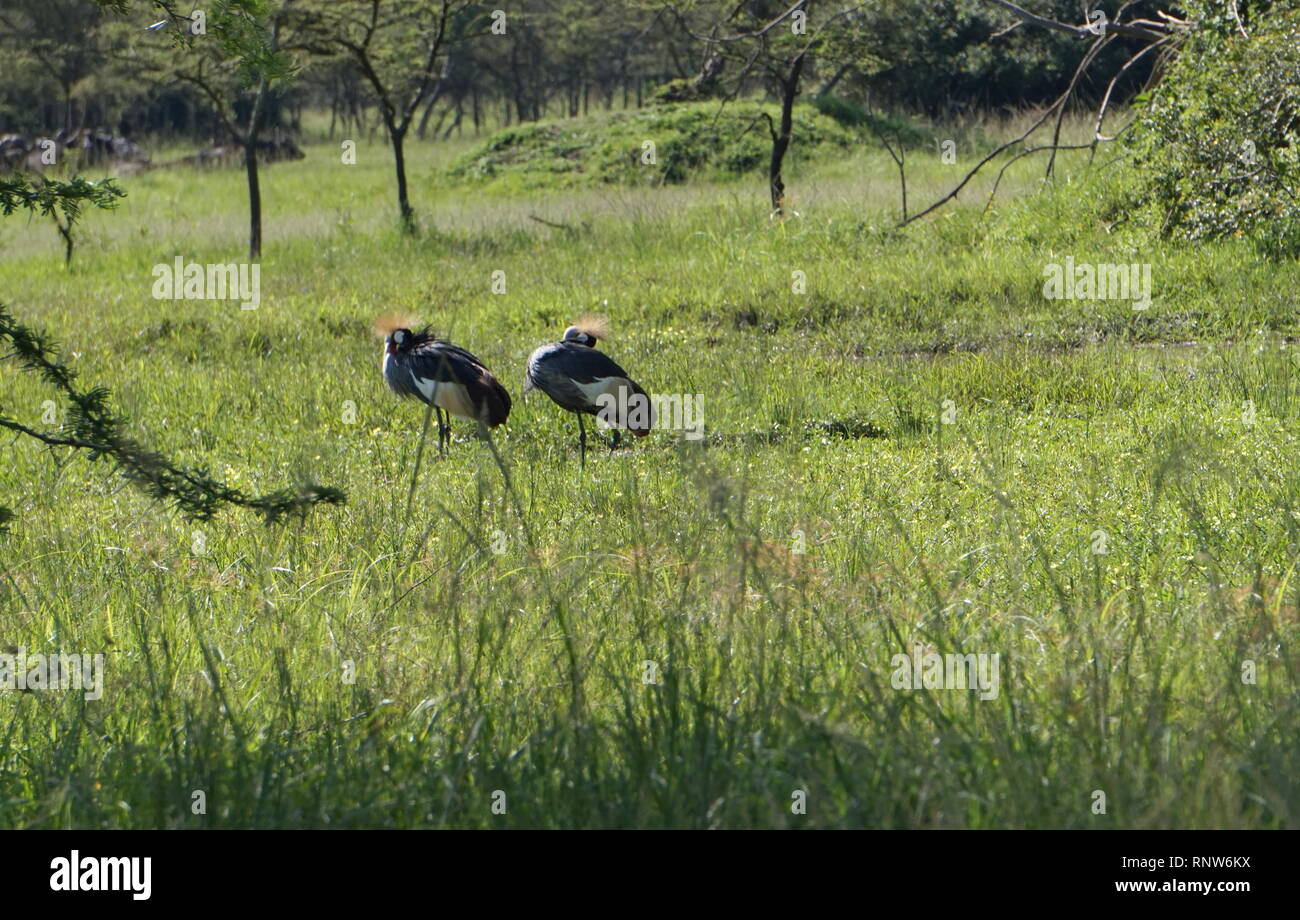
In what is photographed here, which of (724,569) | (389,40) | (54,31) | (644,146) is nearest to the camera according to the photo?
(724,569)

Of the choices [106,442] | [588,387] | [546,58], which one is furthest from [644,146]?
[546,58]

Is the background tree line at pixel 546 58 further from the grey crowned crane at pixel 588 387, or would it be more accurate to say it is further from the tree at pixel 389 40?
the grey crowned crane at pixel 588 387

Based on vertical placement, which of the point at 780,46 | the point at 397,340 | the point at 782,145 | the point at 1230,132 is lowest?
the point at 397,340

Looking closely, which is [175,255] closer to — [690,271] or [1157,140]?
[690,271]

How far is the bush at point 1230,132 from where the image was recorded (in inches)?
483

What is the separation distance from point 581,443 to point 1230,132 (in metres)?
7.42

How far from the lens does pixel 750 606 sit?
15.8ft

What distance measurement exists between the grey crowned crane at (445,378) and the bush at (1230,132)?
7384 mm

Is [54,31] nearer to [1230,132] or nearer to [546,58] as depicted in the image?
[546,58]

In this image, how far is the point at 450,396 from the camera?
8.75 meters

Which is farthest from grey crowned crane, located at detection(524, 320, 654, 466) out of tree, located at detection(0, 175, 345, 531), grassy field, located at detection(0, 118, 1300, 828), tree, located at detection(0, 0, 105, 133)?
tree, located at detection(0, 0, 105, 133)

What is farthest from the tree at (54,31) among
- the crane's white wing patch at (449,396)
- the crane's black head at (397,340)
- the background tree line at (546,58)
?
the crane's white wing patch at (449,396)

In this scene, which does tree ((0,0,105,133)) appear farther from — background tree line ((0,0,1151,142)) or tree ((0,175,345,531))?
tree ((0,175,345,531))

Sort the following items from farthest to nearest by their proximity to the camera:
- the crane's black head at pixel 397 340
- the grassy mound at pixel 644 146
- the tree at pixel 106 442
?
the grassy mound at pixel 644 146, the crane's black head at pixel 397 340, the tree at pixel 106 442
